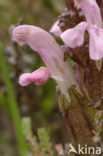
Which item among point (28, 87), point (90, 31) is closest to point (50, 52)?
point (90, 31)

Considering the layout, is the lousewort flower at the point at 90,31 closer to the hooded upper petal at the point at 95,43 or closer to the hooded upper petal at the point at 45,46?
the hooded upper petal at the point at 95,43

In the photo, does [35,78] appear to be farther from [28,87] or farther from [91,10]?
[28,87]

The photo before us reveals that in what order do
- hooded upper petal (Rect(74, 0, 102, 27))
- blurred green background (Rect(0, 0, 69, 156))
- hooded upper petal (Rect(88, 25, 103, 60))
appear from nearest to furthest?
hooded upper petal (Rect(88, 25, 103, 60)), hooded upper petal (Rect(74, 0, 102, 27)), blurred green background (Rect(0, 0, 69, 156))

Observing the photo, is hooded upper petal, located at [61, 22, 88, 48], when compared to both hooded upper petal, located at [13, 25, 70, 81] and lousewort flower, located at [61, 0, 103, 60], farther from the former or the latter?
hooded upper petal, located at [13, 25, 70, 81]

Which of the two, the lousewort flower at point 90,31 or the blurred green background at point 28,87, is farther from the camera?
the blurred green background at point 28,87

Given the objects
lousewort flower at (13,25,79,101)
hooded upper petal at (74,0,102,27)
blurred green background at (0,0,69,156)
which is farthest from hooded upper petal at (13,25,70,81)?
blurred green background at (0,0,69,156)

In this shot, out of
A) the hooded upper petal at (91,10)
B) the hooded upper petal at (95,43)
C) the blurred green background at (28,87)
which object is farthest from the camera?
the blurred green background at (28,87)

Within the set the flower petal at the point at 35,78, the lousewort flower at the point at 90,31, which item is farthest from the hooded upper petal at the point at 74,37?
the flower petal at the point at 35,78
